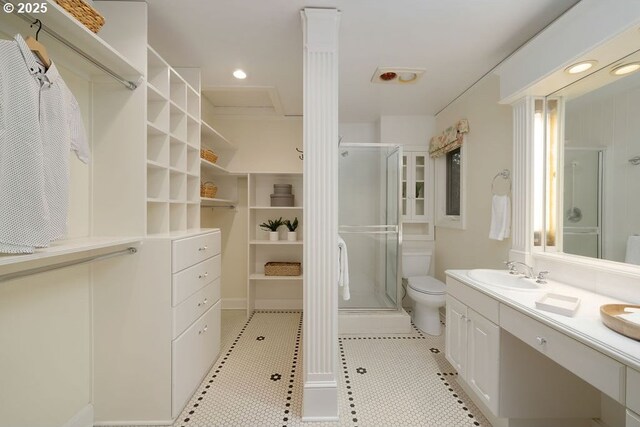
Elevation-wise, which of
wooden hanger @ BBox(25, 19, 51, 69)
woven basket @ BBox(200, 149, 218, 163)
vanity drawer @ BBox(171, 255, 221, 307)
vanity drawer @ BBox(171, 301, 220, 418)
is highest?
wooden hanger @ BBox(25, 19, 51, 69)

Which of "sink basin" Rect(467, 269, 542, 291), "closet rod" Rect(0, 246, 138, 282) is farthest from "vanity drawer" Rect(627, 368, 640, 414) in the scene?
"closet rod" Rect(0, 246, 138, 282)

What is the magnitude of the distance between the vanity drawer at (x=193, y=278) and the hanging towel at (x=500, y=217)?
2.24 metres

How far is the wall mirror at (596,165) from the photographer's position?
1317 mm

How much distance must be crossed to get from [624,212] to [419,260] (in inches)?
71.1

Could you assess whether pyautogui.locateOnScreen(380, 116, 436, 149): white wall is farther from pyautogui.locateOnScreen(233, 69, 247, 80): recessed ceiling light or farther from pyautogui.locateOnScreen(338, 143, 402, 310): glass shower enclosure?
pyautogui.locateOnScreen(233, 69, 247, 80): recessed ceiling light

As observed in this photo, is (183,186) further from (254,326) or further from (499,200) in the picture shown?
(499,200)

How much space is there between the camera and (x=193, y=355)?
1.70 meters

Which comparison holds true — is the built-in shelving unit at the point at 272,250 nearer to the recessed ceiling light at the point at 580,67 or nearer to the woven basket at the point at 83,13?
the woven basket at the point at 83,13

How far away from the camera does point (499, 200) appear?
6.73ft

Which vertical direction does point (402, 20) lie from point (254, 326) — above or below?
above

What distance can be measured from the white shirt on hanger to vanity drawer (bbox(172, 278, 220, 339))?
753mm

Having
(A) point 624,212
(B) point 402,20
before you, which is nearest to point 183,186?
(B) point 402,20

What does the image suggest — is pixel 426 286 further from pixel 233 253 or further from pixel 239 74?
pixel 239 74

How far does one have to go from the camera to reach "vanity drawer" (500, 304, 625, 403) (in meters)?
0.85
